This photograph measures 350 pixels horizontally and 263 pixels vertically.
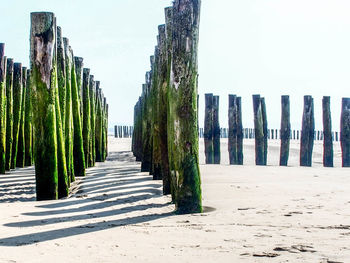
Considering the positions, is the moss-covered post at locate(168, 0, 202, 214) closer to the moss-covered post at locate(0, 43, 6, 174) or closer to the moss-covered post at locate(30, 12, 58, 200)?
the moss-covered post at locate(30, 12, 58, 200)

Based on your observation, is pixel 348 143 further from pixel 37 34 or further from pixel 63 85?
pixel 37 34

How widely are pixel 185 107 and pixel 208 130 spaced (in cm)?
832

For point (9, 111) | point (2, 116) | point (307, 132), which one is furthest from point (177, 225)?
point (307, 132)

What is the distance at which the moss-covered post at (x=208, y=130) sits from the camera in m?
13.6

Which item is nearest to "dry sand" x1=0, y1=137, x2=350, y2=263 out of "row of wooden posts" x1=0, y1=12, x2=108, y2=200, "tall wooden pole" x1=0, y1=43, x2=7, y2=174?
"row of wooden posts" x1=0, y1=12, x2=108, y2=200

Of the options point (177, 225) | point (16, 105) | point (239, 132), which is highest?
point (16, 105)

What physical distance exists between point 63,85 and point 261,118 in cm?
714

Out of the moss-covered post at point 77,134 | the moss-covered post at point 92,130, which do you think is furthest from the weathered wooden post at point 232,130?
the moss-covered post at point 77,134

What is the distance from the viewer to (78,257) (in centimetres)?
350

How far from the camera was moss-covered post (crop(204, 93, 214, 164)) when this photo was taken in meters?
13.6

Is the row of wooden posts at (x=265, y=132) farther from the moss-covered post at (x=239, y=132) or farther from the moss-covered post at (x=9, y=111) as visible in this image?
the moss-covered post at (x=9, y=111)

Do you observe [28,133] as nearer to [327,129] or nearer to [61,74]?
[61,74]

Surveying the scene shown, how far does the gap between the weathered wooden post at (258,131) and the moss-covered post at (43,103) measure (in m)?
7.79

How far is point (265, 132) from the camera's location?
13695 mm
